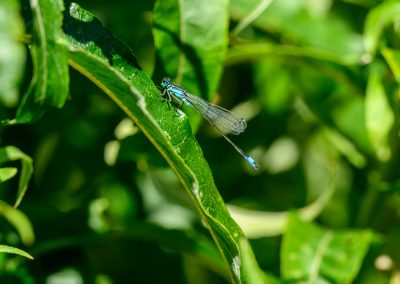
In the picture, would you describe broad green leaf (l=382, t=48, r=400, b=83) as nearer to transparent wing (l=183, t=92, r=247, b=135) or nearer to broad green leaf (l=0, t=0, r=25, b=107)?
transparent wing (l=183, t=92, r=247, b=135)

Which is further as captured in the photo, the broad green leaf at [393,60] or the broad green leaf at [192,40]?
the broad green leaf at [393,60]

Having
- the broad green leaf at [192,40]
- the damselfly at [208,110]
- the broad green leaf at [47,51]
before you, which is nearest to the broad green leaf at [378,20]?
the damselfly at [208,110]

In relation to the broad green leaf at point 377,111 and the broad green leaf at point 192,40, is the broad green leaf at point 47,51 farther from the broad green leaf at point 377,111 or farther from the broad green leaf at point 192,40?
the broad green leaf at point 377,111

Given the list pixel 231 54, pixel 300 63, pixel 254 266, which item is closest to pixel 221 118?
pixel 231 54

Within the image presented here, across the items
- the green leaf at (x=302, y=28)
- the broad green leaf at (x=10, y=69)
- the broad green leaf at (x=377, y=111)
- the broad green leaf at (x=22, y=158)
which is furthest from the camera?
the green leaf at (x=302, y=28)

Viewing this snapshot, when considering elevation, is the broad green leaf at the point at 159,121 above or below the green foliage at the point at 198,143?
below

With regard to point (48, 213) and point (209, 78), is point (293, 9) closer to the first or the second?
point (209, 78)

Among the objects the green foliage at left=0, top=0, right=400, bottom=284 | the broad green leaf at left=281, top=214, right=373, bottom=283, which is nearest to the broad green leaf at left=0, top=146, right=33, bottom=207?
the green foliage at left=0, top=0, right=400, bottom=284

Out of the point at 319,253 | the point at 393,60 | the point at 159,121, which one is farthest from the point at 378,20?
the point at 159,121
